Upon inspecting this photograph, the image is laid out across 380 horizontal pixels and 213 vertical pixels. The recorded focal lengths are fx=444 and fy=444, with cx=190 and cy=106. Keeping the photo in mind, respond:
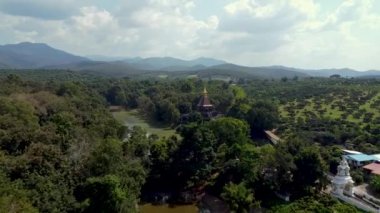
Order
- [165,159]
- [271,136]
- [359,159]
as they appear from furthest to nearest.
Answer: [271,136]
[359,159]
[165,159]

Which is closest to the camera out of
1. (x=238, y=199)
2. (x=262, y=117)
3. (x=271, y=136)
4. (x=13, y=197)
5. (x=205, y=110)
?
(x=13, y=197)

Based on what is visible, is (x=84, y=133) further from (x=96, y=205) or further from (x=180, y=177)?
(x=96, y=205)

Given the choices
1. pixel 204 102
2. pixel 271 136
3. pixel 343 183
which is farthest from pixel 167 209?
pixel 204 102

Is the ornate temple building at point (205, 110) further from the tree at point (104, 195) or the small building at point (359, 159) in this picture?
the tree at point (104, 195)

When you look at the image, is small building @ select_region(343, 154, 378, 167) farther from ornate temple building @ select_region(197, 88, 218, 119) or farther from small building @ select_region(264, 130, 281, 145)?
ornate temple building @ select_region(197, 88, 218, 119)

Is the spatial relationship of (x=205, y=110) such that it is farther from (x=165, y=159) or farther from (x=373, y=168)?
(x=373, y=168)

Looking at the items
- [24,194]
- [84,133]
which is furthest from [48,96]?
[24,194]

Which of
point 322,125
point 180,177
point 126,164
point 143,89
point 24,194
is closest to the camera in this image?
point 24,194

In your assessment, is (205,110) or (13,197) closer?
(13,197)

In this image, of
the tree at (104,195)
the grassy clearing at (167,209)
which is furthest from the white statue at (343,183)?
the tree at (104,195)
